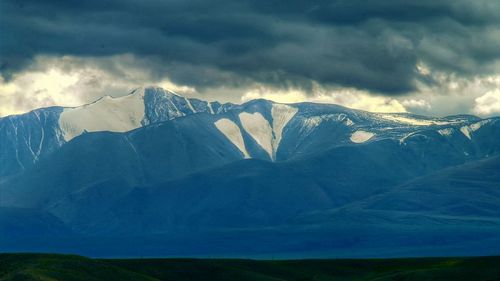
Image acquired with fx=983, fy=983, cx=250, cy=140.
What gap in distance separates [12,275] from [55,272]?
36.4 feet

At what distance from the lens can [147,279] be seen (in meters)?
199

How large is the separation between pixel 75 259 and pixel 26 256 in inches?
387

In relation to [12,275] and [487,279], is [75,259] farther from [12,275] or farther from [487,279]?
[487,279]

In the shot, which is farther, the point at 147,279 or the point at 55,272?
the point at 147,279

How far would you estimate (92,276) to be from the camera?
190m

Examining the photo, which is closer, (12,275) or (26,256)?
(12,275)

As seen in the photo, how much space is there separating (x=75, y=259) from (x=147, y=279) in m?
15.2

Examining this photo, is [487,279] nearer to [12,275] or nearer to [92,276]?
[92,276]

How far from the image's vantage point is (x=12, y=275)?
173000 millimetres

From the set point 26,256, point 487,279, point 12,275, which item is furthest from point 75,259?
point 487,279

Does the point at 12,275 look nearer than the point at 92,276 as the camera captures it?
Yes

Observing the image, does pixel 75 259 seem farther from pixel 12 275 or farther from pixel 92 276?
pixel 12 275

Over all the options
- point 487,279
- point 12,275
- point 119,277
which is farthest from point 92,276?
point 487,279

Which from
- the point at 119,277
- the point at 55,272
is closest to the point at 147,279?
the point at 119,277
